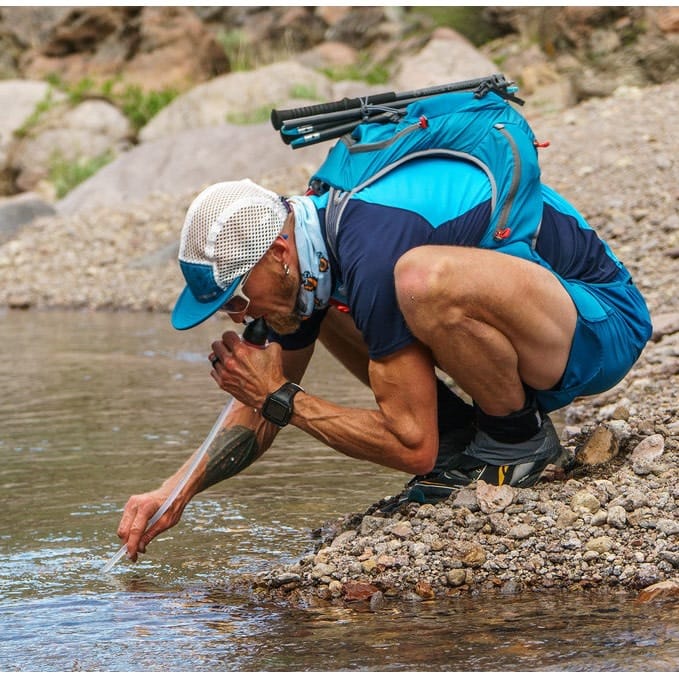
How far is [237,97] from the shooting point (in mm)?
14820

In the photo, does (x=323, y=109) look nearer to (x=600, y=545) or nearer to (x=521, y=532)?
(x=521, y=532)

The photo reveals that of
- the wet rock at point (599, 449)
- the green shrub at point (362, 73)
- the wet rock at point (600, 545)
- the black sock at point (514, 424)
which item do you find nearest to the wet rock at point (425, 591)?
the wet rock at point (600, 545)

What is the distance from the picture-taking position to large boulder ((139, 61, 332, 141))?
14.4m

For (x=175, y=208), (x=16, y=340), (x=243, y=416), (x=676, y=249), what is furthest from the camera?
(x=175, y=208)

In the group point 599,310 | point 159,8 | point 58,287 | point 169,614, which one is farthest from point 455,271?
point 159,8

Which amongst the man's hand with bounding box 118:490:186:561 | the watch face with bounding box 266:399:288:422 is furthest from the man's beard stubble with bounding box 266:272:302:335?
the man's hand with bounding box 118:490:186:561

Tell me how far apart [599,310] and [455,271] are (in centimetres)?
55

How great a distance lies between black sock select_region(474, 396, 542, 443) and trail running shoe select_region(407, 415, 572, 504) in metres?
0.02

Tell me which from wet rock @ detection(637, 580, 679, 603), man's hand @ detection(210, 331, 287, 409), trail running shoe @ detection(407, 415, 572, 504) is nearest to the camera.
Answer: wet rock @ detection(637, 580, 679, 603)

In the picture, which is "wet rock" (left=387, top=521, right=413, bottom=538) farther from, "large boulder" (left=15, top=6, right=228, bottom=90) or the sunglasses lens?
"large boulder" (left=15, top=6, right=228, bottom=90)

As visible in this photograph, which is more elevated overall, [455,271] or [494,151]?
[494,151]

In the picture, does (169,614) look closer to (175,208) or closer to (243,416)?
(243,416)

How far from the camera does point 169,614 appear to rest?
318 centimetres

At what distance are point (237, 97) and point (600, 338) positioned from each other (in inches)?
469
